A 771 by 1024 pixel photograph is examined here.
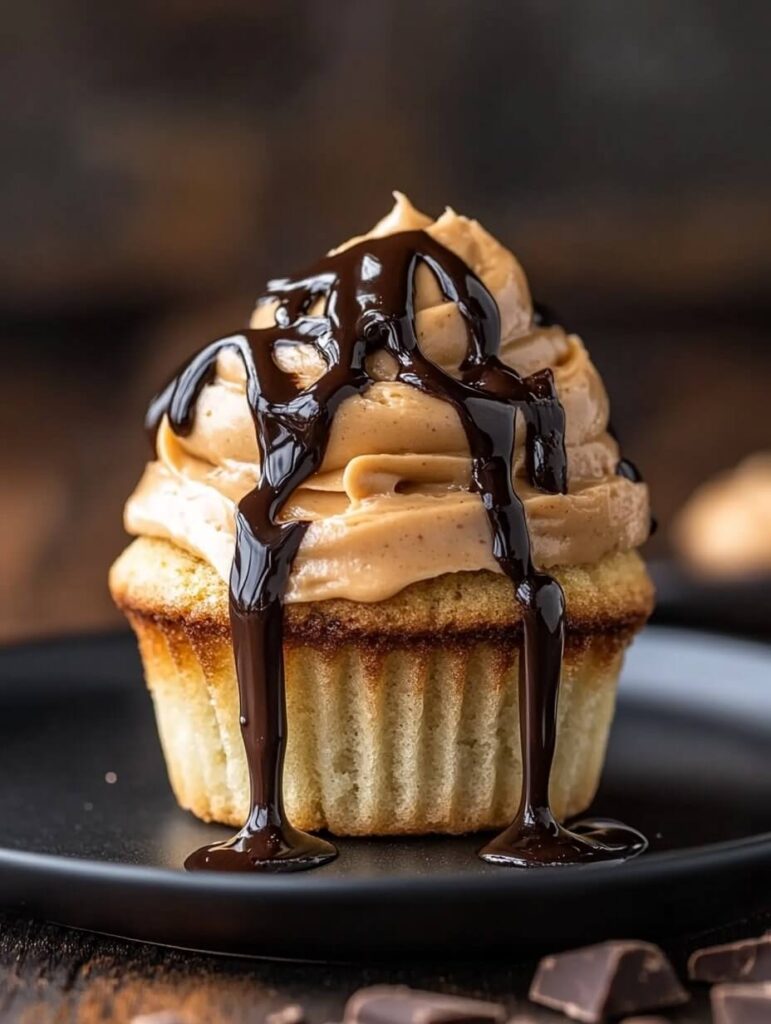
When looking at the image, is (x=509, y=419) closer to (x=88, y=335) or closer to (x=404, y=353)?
(x=404, y=353)

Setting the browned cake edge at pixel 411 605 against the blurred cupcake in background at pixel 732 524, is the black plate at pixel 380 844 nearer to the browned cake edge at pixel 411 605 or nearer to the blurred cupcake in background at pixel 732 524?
the browned cake edge at pixel 411 605

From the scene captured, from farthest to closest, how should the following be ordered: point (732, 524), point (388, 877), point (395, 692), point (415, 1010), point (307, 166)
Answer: point (307, 166) → point (732, 524) → point (395, 692) → point (388, 877) → point (415, 1010)

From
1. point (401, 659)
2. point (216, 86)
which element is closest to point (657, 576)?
point (401, 659)

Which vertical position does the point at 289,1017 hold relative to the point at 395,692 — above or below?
below

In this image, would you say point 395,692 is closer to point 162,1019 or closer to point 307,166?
point 162,1019

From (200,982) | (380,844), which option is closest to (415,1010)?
(200,982)

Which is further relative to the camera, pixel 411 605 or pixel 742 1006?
pixel 411 605

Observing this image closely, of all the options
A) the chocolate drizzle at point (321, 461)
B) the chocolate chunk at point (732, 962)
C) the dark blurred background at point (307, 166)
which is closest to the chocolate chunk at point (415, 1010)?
the chocolate chunk at point (732, 962)
